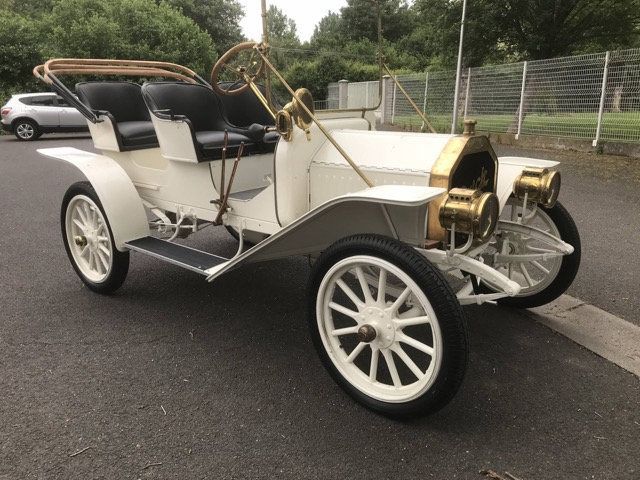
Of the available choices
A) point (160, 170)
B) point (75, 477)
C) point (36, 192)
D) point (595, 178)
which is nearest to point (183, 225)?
point (160, 170)

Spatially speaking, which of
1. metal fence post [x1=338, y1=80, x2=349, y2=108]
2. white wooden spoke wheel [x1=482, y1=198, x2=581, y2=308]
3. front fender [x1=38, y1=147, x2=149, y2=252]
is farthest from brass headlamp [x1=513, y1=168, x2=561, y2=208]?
front fender [x1=38, y1=147, x2=149, y2=252]

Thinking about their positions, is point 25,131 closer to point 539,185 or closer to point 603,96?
point 603,96

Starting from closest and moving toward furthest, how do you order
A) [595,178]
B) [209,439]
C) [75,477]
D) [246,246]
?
Answer: 1. [75,477]
2. [209,439]
3. [246,246]
4. [595,178]

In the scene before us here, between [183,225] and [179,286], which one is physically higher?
[183,225]

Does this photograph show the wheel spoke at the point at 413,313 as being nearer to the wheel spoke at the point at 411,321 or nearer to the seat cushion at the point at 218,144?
the wheel spoke at the point at 411,321

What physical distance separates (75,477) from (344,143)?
2.11 metres

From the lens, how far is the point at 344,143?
298cm

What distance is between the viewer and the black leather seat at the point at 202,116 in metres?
3.45

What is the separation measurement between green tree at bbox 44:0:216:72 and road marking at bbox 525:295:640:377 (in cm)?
2314

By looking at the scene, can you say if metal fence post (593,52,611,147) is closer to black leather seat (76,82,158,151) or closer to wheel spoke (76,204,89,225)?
black leather seat (76,82,158,151)

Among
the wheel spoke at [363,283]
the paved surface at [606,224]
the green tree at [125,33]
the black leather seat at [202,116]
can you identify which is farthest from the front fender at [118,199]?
the green tree at [125,33]

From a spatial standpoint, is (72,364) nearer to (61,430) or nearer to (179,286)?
(61,430)

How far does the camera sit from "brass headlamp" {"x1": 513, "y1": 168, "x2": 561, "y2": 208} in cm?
282

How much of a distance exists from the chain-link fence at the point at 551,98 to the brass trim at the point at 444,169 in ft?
15.4
